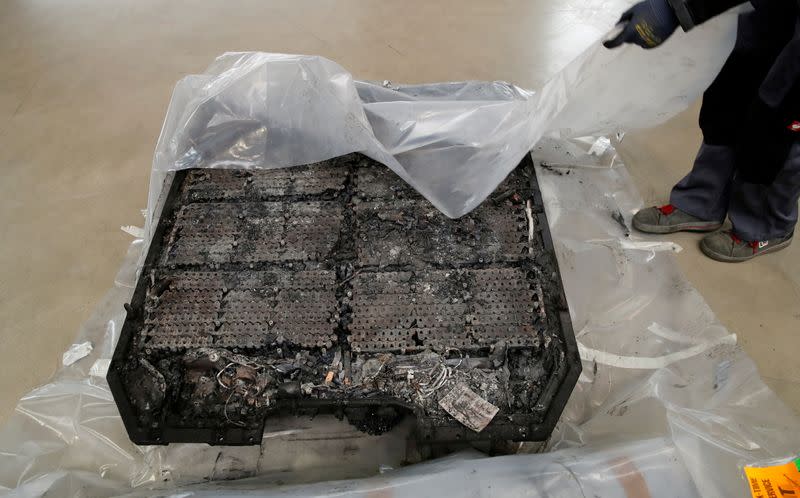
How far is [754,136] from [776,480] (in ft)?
2.91

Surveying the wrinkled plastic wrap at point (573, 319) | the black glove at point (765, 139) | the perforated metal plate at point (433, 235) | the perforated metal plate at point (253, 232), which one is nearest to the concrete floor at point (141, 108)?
the wrinkled plastic wrap at point (573, 319)

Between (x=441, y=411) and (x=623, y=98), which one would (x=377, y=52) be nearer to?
(x=623, y=98)

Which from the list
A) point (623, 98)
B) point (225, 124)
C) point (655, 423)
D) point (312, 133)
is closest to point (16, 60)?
point (225, 124)

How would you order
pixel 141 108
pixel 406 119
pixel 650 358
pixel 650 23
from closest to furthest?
pixel 650 23 → pixel 650 358 → pixel 406 119 → pixel 141 108

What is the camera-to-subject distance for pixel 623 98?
1462 mm

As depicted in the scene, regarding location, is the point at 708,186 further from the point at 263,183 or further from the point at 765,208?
the point at 263,183


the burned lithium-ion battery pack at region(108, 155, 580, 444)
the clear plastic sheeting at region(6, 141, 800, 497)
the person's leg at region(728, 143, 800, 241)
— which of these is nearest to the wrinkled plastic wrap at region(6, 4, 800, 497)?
the clear plastic sheeting at region(6, 141, 800, 497)

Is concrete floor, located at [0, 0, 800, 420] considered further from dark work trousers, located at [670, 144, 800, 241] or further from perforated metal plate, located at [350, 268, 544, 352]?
perforated metal plate, located at [350, 268, 544, 352]

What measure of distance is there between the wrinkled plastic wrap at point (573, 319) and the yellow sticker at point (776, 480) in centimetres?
3

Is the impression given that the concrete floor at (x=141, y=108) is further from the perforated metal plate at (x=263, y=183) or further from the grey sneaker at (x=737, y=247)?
the perforated metal plate at (x=263, y=183)

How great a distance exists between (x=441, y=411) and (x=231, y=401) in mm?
502

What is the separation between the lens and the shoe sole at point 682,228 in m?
1.74

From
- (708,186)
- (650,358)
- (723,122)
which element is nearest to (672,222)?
(708,186)

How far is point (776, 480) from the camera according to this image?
1050mm
